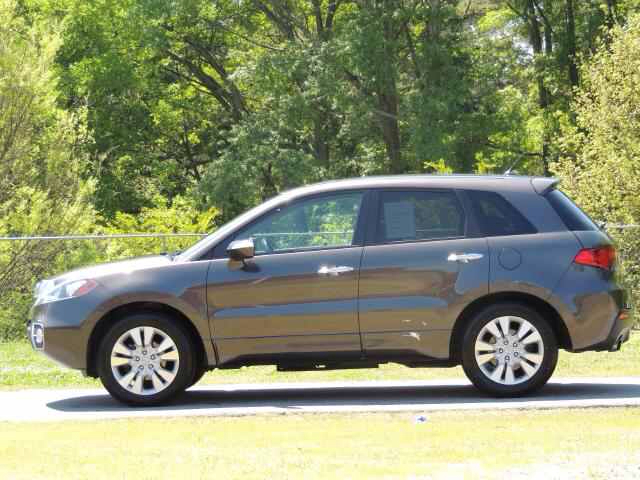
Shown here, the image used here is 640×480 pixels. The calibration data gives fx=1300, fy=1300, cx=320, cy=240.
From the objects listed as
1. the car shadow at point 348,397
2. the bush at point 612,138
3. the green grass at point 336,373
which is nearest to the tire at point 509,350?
the car shadow at point 348,397

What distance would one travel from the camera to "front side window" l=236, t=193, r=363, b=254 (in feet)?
34.6

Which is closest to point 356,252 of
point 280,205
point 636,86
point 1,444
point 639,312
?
point 280,205

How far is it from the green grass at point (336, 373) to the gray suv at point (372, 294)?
6.82ft

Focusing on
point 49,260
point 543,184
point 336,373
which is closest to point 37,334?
point 336,373

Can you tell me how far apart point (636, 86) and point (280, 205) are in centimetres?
2481

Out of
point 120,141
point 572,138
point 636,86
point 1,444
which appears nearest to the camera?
point 1,444

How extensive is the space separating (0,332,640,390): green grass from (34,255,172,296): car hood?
2.00 meters

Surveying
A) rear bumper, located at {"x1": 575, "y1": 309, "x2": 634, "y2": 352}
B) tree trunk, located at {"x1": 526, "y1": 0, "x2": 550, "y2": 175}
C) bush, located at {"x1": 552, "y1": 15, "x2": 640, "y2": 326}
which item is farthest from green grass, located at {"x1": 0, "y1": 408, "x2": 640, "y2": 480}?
tree trunk, located at {"x1": 526, "y1": 0, "x2": 550, "y2": 175}

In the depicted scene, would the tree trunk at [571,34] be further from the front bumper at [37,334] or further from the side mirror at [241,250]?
the front bumper at [37,334]

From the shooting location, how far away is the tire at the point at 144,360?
10.5 metres

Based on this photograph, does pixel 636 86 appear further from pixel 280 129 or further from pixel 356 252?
pixel 356 252

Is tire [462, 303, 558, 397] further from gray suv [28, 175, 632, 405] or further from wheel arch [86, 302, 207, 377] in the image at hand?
wheel arch [86, 302, 207, 377]

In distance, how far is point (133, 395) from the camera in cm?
1060

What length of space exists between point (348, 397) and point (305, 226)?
1.57 m
